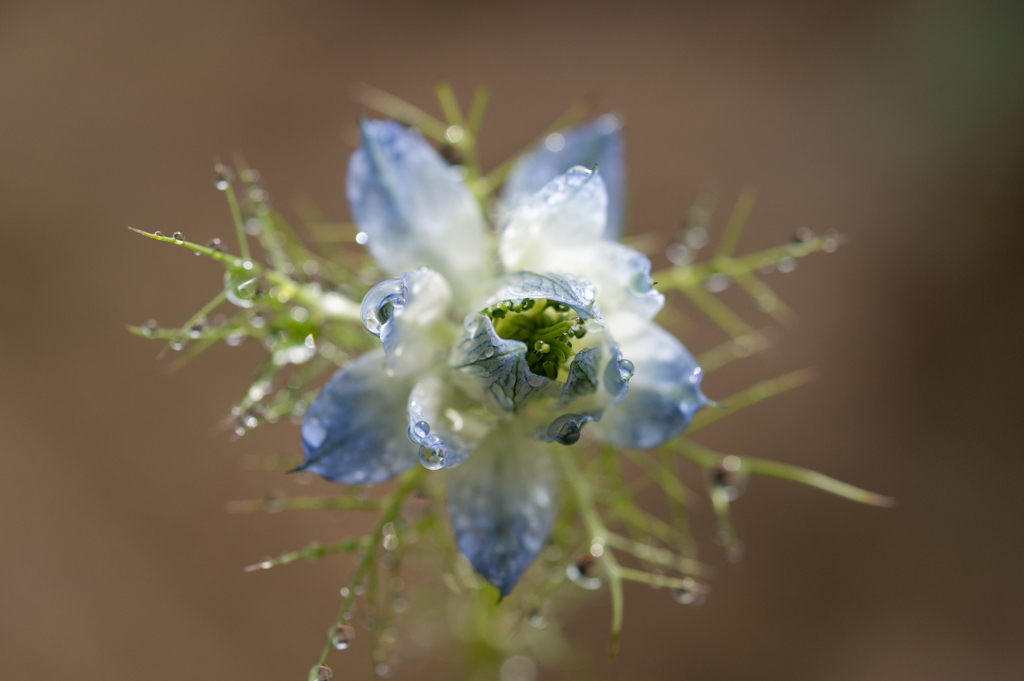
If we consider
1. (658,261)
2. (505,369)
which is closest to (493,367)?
(505,369)

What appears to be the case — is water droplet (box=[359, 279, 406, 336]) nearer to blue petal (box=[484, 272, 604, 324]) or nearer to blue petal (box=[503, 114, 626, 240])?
blue petal (box=[484, 272, 604, 324])

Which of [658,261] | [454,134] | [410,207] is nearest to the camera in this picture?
[410,207]

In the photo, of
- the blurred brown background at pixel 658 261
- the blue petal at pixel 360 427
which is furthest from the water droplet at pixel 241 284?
the blurred brown background at pixel 658 261

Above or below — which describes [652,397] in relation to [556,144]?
below

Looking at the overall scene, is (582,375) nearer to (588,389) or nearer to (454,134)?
(588,389)

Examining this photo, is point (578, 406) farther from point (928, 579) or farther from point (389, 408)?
point (928, 579)

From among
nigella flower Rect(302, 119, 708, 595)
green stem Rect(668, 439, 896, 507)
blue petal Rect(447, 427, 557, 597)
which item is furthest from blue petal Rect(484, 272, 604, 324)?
green stem Rect(668, 439, 896, 507)

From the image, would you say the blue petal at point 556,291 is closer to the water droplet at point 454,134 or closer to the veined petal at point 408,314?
the veined petal at point 408,314
